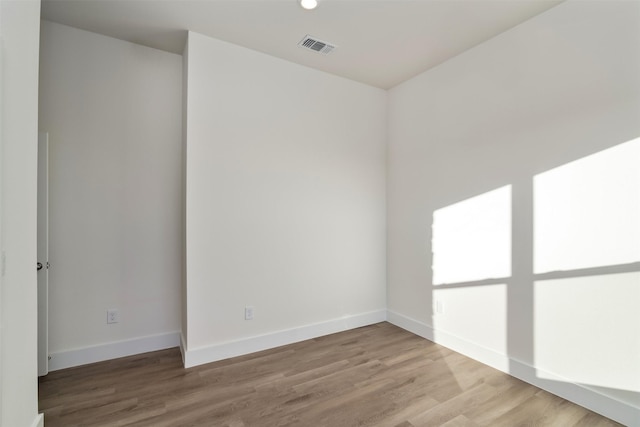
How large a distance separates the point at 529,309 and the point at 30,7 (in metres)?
3.81

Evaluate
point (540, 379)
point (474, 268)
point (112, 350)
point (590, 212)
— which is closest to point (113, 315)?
point (112, 350)

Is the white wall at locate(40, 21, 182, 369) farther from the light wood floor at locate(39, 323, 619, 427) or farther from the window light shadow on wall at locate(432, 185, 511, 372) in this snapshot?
the window light shadow on wall at locate(432, 185, 511, 372)

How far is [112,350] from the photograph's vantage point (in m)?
2.77

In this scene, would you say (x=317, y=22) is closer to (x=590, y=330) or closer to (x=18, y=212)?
(x=18, y=212)

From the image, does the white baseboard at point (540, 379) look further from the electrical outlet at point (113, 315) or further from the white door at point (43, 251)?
the white door at point (43, 251)

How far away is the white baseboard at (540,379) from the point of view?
1983 mm

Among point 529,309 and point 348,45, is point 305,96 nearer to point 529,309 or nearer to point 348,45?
point 348,45

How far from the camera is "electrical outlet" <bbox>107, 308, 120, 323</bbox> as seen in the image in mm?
2770

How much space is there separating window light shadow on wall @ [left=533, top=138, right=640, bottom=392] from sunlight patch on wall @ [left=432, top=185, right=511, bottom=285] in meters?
0.26

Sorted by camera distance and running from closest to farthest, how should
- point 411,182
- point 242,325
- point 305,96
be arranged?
point 242,325 < point 305,96 < point 411,182

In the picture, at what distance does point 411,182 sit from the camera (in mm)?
3568

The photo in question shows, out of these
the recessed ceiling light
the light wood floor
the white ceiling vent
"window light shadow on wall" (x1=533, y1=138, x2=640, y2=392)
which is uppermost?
the white ceiling vent

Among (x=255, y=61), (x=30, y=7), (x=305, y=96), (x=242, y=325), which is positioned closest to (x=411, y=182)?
(x=305, y=96)

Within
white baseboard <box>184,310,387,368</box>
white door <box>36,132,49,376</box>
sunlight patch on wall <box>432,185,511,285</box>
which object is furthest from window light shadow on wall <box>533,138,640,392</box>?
white door <box>36,132,49,376</box>
